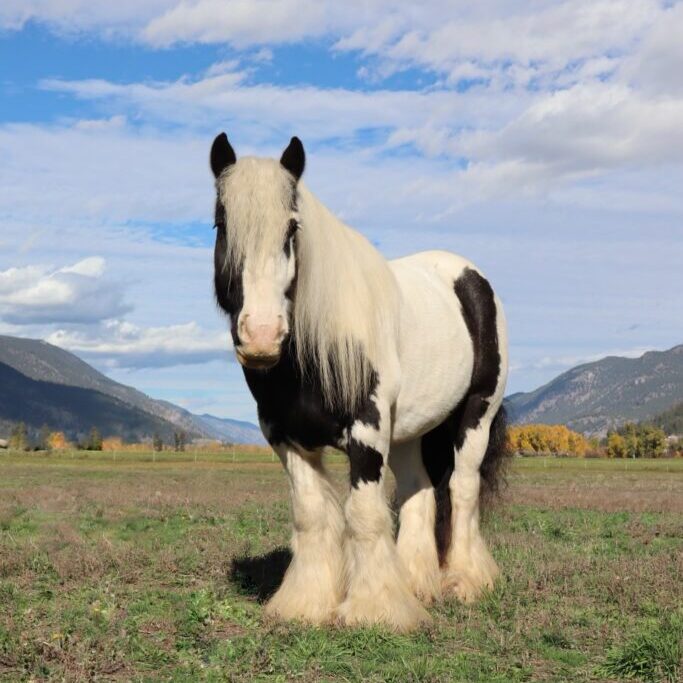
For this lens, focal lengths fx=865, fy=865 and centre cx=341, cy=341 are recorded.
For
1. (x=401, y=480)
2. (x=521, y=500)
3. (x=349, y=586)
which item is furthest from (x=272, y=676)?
(x=521, y=500)

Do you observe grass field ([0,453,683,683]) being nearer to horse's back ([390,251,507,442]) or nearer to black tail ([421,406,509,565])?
black tail ([421,406,509,565])

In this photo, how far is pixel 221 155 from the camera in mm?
6488

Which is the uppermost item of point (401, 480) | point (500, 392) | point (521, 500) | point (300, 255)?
point (300, 255)

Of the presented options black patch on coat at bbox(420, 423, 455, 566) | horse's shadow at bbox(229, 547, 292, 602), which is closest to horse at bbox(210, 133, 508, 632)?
black patch on coat at bbox(420, 423, 455, 566)

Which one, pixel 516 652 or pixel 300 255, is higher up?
pixel 300 255

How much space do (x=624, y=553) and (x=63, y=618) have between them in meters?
6.86

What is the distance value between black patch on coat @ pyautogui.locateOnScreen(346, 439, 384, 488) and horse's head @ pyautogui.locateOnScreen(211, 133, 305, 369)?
1141 mm

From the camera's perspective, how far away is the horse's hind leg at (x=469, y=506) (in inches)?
330

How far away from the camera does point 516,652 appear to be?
6.04 meters

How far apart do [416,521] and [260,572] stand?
178cm

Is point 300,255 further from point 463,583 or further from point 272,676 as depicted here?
point 463,583

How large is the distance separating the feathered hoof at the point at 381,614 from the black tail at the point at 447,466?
2.07 metres

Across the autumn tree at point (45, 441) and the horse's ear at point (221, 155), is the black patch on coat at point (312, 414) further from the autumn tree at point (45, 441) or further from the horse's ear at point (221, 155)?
the autumn tree at point (45, 441)

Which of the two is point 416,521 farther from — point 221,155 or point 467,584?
point 221,155
